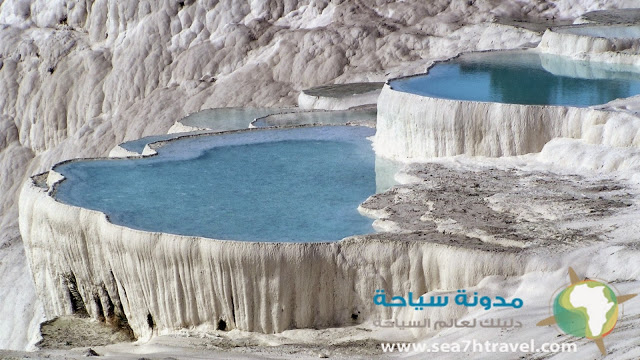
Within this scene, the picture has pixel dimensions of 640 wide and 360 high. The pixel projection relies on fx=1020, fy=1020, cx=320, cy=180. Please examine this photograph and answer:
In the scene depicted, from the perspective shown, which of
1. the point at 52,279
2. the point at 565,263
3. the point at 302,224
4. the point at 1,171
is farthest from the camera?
the point at 1,171

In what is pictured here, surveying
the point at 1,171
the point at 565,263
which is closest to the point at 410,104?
the point at 565,263

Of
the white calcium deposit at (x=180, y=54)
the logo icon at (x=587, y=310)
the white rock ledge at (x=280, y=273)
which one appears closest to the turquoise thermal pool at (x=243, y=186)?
the white rock ledge at (x=280, y=273)

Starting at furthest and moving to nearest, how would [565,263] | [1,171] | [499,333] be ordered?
[1,171] < [565,263] < [499,333]

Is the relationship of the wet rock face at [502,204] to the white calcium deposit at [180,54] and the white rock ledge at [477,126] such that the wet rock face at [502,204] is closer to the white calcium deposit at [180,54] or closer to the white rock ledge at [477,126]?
the white rock ledge at [477,126]

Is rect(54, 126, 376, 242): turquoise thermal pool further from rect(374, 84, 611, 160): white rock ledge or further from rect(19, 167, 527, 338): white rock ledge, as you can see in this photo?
rect(374, 84, 611, 160): white rock ledge

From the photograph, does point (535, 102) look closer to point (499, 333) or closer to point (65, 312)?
point (499, 333)

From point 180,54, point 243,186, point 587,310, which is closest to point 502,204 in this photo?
point 587,310

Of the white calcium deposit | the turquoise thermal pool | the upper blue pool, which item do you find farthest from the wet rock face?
the white calcium deposit
